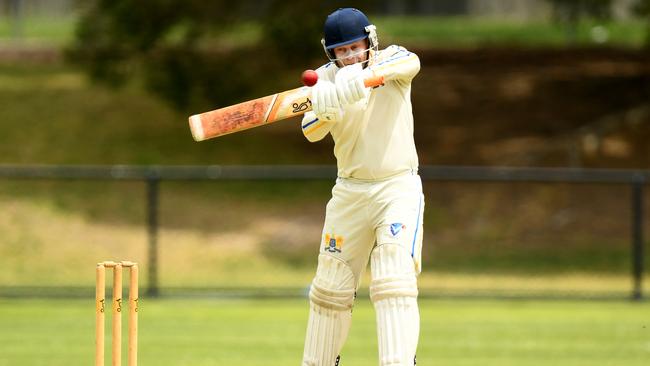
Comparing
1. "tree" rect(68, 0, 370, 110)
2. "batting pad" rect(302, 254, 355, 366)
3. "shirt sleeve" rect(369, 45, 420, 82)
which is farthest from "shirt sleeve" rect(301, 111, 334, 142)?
"tree" rect(68, 0, 370, 110)

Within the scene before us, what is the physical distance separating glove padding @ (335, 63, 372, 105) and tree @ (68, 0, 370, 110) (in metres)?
12.8

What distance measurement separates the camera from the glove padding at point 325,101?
22.5ft

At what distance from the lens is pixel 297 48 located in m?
20.0

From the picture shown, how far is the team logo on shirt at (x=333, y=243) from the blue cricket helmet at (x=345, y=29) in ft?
3.36

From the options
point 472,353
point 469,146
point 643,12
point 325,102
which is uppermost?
point 643,12

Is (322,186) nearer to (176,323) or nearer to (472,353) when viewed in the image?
(176,323)

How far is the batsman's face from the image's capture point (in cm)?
721

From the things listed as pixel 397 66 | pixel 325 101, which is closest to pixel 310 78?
pixel 325 101

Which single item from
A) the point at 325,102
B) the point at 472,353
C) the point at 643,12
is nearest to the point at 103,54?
the point at 643,12

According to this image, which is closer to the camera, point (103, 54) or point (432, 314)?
point (432, 314)

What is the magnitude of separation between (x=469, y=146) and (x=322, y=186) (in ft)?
10.6

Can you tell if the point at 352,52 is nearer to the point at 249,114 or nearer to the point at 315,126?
the point at 315,126

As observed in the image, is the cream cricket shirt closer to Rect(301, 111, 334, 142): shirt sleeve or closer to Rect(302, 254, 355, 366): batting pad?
Rect(301, 111, 334, 142): shirt sleeve

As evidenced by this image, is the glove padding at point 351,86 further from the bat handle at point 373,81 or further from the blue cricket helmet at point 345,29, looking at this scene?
the blue cricket helmet at point 345,29
